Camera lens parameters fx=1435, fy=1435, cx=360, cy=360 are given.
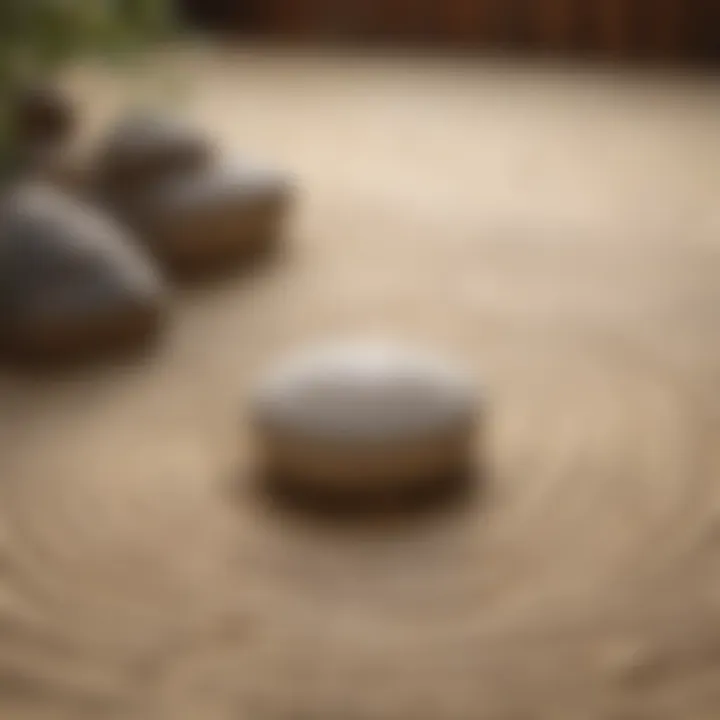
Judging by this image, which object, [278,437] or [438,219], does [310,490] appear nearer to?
[278,437]

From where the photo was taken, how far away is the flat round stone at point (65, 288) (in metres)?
2.07

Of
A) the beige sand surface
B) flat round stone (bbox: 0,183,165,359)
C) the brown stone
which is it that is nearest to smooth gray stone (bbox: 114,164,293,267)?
the beige sand surface

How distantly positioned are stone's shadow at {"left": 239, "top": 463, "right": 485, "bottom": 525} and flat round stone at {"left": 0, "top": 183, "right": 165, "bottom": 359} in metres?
0.52

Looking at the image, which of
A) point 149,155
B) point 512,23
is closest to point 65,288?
point 149,155

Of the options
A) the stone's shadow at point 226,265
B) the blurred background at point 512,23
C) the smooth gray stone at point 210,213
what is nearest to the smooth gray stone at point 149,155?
the smooth gray stone at point 210,213

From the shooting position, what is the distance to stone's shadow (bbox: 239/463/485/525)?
5.24 ft

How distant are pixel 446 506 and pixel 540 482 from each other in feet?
0.41

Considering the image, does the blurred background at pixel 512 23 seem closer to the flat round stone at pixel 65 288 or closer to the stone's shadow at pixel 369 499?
the flat round stone at pixel 65 288

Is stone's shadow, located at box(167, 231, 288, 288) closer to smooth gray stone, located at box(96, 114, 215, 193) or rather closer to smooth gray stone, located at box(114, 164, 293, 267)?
smooth gray stone, located at box(114, 164, 293, 267)

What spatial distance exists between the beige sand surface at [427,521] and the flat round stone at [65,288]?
8 cm

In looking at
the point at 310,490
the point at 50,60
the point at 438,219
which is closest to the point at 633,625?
the point at 310,490

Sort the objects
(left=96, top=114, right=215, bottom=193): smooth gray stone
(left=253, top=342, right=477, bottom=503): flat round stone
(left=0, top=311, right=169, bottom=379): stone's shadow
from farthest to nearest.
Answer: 1. (left=96, top=114, right=215, bottom=193): smooth gray stone
2. (left=0, top=311, right=169, bottom=379): stone's shadow
3. (left=253, top=342, right=477, bottom=503): flat round stone

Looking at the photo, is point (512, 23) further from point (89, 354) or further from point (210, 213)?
point (89, 354)

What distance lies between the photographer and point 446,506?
161cm
